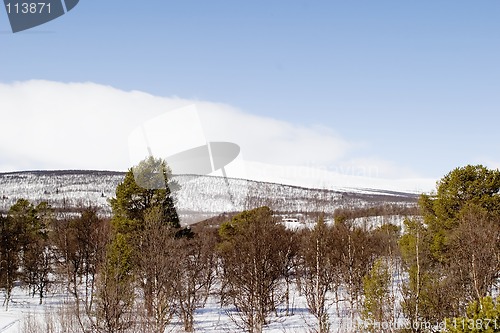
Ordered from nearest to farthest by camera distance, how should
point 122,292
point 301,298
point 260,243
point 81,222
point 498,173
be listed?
point 122,292 → point 260,243 → point 498,173 → point 81,222 → point 301,298

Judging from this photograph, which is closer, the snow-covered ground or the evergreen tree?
the snow-covered ground

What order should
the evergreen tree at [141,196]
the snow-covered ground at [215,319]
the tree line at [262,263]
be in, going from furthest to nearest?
the evergreen tree at [141,196], the snow-covered ground at [215,319], the tree line at [262,263]

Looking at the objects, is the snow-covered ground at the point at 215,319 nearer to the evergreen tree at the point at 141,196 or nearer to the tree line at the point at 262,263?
Result: the tree line at the point at 262,263

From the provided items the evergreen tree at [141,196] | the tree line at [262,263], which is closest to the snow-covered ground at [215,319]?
the tree line at [262,263]

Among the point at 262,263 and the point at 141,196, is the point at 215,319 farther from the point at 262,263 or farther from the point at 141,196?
the point at 262,263

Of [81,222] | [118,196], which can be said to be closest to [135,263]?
[118,196]

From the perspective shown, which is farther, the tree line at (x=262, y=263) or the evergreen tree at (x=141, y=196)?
the evergreen tree at (x=141, y=196)

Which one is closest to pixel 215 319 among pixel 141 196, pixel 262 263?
pixel 141 196

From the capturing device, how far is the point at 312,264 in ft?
97.3

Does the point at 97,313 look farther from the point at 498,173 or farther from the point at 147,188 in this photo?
the point at 498,173

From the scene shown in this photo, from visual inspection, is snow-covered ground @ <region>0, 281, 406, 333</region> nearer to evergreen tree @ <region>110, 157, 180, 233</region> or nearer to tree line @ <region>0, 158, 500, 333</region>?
tree line @ <region>0, 158, 500, 333</region>

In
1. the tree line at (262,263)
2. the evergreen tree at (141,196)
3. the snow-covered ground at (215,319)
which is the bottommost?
the snow-covered ground at (215,319)

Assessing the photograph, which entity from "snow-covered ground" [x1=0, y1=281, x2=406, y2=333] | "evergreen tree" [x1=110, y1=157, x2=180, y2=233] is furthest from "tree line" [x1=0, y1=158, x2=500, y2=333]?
"snow-covered ground" [x1=0, y1=281, x2=406, y2=333]

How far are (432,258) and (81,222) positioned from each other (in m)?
30.3
